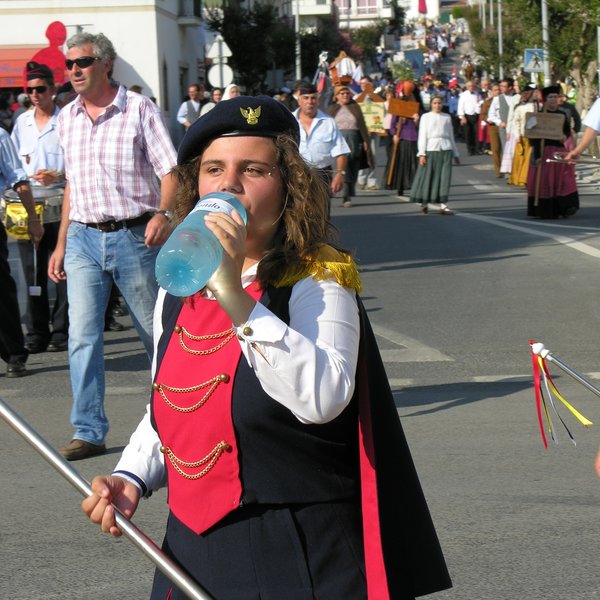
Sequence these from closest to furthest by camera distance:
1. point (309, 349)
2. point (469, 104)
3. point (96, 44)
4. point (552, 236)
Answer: point (309, 349), point (96, 44), point (552, 236), point (469, 104)

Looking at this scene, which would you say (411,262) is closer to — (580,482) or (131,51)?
(580,482)

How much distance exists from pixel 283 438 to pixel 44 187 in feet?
25.4

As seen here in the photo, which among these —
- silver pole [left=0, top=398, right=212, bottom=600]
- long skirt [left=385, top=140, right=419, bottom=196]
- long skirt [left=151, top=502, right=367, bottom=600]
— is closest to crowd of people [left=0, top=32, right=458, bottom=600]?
long skirt [left=151, top=502, right=367, bottom=600]

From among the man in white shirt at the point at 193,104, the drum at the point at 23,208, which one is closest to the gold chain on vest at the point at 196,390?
the drum at the point at 23,208

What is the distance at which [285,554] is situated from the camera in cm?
240

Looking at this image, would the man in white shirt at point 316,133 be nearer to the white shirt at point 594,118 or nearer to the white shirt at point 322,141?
the white shirt at point 322,141

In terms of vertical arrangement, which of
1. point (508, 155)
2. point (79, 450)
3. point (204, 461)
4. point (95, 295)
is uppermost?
point (204, 461)

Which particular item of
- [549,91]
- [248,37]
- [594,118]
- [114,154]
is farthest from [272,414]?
[248,37]

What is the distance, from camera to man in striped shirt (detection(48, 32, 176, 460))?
639 cm

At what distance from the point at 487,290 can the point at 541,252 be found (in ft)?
9.09

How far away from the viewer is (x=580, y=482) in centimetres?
583

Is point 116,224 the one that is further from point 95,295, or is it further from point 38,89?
point 38,89

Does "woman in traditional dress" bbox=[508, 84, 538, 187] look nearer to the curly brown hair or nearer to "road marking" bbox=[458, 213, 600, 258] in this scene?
"road marking" bbox=[458, 213, 600, 258]

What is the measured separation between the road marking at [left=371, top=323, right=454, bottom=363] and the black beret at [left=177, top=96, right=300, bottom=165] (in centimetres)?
639
